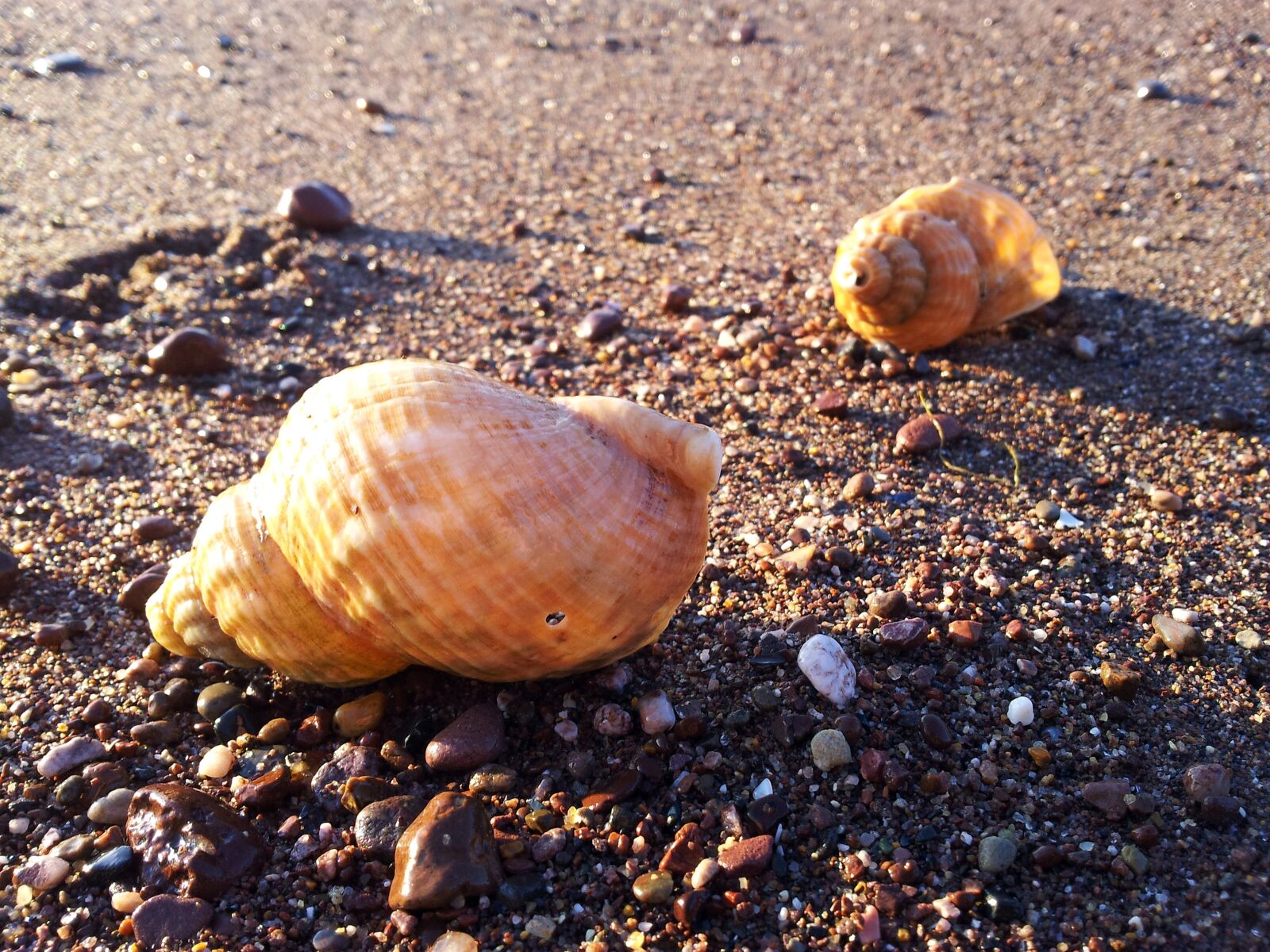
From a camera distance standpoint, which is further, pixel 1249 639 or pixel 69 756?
pixel 1249 639

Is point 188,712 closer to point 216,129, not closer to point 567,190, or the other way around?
point 567,190

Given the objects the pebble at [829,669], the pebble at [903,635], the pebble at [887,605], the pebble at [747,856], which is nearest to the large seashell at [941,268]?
the pebble at [887,605]

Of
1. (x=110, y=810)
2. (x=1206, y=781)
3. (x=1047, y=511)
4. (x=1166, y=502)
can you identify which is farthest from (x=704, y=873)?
(x=1166, y=502)

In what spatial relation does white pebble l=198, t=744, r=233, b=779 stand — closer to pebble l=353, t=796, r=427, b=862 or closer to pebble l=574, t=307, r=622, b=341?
pebble l=353, t=796, r=427, b=862

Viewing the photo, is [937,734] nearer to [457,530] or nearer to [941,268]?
[457,530]

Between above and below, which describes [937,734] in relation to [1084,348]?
below
